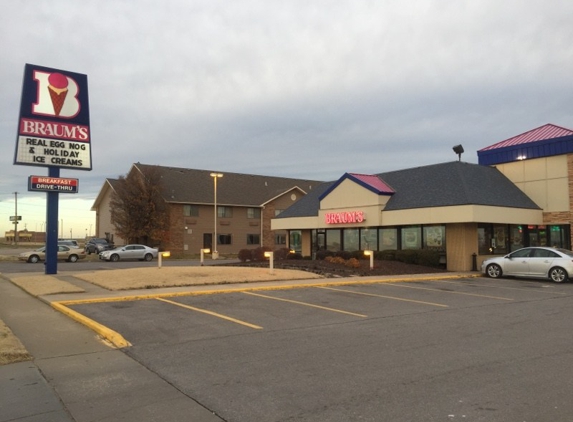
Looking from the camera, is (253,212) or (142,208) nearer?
(142,208)

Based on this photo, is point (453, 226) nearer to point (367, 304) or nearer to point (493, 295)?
point (493, 295)

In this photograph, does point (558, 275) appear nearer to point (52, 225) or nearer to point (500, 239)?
point (500, 239)

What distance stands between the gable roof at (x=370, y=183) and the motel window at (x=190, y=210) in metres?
22.5

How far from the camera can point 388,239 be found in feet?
97.5

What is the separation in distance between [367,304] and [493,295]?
470 cm

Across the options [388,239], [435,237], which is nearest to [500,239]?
[435,237]

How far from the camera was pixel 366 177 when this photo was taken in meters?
31.8

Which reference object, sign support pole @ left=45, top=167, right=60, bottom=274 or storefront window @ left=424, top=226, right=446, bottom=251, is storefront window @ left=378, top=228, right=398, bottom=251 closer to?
storefront window @ left=424, top=226, right=446, bottom=251

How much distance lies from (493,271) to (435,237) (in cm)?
579

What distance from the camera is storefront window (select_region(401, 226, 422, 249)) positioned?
2809cm

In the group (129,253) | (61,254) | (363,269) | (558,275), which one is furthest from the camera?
(129,253)

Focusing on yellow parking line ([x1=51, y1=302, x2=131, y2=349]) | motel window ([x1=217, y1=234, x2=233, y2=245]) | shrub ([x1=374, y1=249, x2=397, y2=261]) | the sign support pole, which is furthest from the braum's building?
motel window ([x1=217, y1=234, x2=233, y2=245])

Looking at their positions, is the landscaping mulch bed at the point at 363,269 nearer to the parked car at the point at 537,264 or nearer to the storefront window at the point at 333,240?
the parked car at the point at 537,264

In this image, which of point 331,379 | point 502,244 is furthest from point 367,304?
point 502,244
